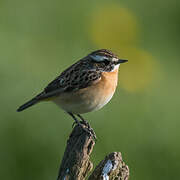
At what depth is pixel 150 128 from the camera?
10.6m

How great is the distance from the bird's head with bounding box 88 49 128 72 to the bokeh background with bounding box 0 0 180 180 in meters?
1.68

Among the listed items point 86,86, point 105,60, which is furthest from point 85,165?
point 105,60

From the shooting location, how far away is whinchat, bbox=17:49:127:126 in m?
8.29

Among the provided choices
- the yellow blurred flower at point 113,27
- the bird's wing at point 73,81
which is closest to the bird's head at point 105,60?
the bird's wing at point 73,81

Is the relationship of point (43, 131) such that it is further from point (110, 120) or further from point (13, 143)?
point (110, 120)

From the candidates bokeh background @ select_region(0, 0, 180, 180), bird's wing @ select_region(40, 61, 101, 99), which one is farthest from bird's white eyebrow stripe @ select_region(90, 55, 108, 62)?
bokeh background @ select_region(0, 0, 180, 180)

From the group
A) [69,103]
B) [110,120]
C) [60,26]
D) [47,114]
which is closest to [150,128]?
[110,120]

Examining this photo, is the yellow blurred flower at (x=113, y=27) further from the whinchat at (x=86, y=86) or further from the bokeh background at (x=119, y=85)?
the whinchat at (x=86, y=86)

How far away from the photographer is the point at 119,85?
1178 centimetres

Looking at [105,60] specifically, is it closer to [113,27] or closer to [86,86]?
[86,86]

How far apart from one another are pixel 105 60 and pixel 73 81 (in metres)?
0.55

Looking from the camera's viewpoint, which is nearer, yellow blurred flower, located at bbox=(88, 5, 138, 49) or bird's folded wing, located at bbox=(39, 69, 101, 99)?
bird's folded wing, located at bbox=(39, 69, 101, 99)

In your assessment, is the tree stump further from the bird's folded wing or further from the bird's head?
the bird's head

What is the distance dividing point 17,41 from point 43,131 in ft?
8.64
